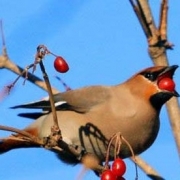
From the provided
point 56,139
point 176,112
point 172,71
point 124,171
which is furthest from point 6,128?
point 172,71

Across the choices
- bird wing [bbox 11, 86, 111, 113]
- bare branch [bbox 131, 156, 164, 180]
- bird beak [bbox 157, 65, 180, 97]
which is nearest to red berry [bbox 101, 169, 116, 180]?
bare branch [bbox 131, 156, 164, 180]

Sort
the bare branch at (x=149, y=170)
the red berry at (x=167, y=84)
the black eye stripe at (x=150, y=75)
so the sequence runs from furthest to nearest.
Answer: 1. the black eye stripe at (x=150, y=75)
2. the red berry at (x=167, y=84)
3. the bare branch at (x=149, y=170)

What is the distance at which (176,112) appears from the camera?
296 cm

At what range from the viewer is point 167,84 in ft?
12.7

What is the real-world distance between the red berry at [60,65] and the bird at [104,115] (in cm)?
109

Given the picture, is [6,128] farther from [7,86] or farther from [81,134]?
[81,134]

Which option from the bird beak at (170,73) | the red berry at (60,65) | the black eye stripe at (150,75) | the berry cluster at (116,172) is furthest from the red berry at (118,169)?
the black eye stripe at (150,75)

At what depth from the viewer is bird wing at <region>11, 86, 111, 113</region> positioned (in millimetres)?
4273

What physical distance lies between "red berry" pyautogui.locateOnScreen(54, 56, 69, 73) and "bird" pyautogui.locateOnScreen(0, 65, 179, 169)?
1094 mm

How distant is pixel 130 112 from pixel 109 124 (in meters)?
0.22

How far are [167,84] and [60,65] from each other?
45.5 inches

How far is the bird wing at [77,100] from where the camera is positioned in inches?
168

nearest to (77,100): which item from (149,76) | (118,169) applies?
(149,76)

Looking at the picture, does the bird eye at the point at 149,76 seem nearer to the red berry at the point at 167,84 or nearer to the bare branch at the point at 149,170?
the red berry at the point at 167,84
